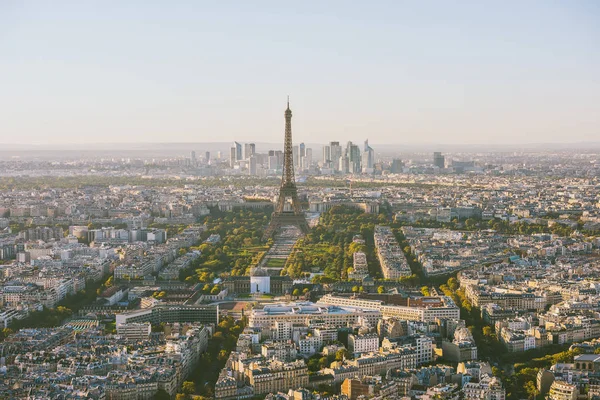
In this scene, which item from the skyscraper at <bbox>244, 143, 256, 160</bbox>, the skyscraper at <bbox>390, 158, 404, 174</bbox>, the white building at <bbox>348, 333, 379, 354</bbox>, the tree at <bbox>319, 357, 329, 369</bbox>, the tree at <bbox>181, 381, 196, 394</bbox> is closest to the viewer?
the tree at <bbox>181, 381, 196, 394</bbox>

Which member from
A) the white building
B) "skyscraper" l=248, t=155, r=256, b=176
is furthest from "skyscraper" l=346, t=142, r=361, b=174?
the white building

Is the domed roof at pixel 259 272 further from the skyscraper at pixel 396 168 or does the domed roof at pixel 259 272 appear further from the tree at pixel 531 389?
the skyscraper at pixel 396 168

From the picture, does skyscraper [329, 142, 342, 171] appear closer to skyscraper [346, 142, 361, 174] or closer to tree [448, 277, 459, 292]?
skyscraper [346, 142, 361, 174]

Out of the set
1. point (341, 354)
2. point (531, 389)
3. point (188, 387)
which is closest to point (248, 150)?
point (341, 354)

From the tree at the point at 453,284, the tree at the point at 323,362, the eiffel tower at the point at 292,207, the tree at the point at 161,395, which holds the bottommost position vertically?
the tree at the point at 161,395

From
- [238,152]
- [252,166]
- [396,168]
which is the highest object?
[238,152]

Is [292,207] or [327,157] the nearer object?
[292,207]

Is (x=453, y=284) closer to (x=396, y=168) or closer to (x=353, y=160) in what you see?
(x=396, y=168)

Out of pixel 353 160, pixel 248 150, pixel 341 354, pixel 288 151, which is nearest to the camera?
pixel 341 354

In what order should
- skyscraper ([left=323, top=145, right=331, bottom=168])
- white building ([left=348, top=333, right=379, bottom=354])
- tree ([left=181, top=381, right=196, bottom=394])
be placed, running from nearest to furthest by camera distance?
tree ([left=181, top=381, right=196, bottom=394]), white building ([left=348, top=333, right=379, bottom=354]), skyscraper ([left=323, top=145, right=331, bottom=168])

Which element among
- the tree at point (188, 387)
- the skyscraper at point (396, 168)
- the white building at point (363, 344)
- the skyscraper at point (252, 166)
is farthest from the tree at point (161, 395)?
the skyscraper at point (396, 168)

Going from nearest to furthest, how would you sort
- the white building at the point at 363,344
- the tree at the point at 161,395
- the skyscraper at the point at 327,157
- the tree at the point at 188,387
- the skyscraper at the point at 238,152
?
1. the tree at the point at 161,395
2. the tree at the point at 188,387
3. the white building at the point at 363,344
4. the skyscraper at the point at 327,157
5. the skyscraper at the point at 238,152
